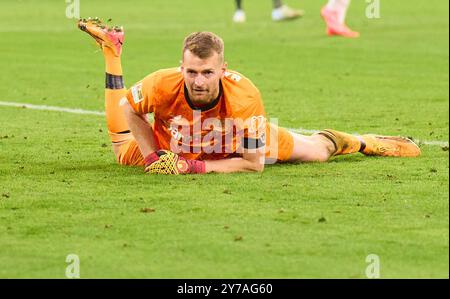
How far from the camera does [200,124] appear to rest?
890 centimetres

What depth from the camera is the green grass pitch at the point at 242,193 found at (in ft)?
21.6

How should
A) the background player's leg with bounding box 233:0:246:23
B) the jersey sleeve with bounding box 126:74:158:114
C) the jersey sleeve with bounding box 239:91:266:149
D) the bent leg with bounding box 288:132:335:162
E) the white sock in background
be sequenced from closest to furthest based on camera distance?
the jersey sleeve with bounding box 239:91:266:149
the jersey sleeve with bounding box 126:74:158:114
the bent leg with bounding box 288:132:335:162
the white sock in background
the background player's leg with bounding box 233:0:246:23

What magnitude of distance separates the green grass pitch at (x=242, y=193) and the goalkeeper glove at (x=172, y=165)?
0.09m

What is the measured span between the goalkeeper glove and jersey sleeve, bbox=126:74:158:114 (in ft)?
1.13

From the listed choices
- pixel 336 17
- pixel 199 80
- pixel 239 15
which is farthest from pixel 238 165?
pixel 239 15

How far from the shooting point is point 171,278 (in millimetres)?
6246

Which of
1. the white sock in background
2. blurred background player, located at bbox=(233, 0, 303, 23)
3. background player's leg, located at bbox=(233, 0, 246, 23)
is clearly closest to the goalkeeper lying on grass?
the white sock in background

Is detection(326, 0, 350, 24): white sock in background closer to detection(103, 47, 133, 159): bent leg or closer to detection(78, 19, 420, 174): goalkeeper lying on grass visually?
detection(78, 19, 420, 174): goalkeeper lying on grass

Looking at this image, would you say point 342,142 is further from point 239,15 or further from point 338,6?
point 239,15

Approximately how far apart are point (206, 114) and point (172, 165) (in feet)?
1.48

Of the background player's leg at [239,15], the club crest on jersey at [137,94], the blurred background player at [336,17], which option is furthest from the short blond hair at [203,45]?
the background player's leg at [239,15]

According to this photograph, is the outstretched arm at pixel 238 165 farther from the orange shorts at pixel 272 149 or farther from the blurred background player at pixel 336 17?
the blurred background player at pixel 336 17

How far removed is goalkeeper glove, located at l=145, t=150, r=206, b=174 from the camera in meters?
8.89

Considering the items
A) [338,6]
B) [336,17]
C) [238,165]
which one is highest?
[338,6]
